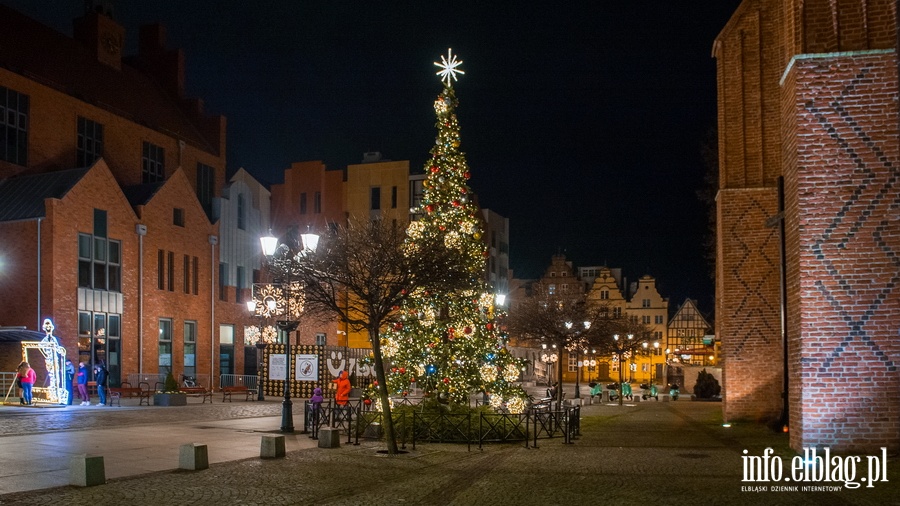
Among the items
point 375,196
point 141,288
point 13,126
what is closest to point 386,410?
point 141,288

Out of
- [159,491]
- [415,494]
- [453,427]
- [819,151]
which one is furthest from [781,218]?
[159,491]

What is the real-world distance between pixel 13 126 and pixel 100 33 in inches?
493

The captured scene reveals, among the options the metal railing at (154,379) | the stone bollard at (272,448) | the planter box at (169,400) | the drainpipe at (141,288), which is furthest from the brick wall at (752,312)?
the drainpipe at (141,288)

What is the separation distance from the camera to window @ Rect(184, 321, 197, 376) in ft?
147

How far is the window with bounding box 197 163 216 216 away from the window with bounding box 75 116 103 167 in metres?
8.16

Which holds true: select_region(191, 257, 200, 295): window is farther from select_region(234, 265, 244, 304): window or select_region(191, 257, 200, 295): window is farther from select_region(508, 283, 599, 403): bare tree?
select_region(508, 283, 599, 403): bare tree

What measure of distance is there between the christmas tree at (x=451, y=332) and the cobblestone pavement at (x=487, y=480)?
2.31m

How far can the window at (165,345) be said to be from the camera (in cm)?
4306

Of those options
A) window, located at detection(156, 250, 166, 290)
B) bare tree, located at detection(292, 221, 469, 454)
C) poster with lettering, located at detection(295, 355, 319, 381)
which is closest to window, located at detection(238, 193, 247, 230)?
window, located at detection(156, 250, 166, 290)

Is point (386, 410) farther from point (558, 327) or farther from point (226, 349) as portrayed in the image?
point (226, 349)

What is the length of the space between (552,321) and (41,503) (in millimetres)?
25768

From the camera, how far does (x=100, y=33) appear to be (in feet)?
160

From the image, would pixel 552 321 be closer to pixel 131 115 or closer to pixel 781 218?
pixel 781 218

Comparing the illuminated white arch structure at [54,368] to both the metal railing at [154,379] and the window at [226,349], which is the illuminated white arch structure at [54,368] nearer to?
the metal railing at [154,379]
